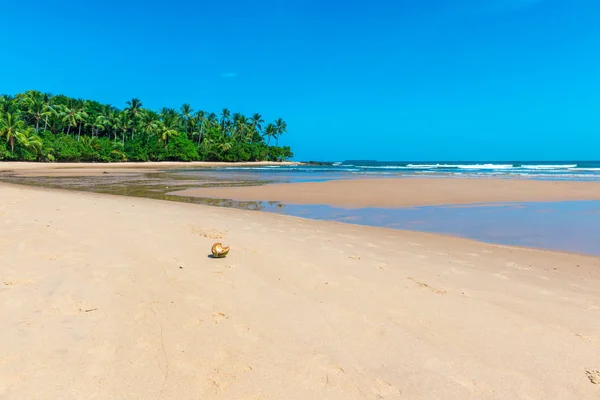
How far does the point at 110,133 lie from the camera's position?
3199 inches

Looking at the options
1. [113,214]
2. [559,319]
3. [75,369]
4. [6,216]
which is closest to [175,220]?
[113,214]

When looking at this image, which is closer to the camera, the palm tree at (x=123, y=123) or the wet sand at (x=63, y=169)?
the wet sand at (x=63, y=169)

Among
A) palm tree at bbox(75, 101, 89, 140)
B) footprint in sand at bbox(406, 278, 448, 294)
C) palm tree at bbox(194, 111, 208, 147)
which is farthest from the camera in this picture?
palm tree at bbox(194, 111, 208, 147)

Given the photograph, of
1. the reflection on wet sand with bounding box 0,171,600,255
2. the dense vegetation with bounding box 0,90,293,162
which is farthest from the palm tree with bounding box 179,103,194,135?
the reflection on wet sand with bounding box 0,171,600,255

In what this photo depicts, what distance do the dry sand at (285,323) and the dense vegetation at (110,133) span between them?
6077cm

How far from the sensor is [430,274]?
4.84 meters

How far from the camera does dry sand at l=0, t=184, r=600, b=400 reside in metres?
2.34

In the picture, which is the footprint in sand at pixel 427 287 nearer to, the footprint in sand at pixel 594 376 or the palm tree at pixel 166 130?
the footprint in sand at pixel 594 376

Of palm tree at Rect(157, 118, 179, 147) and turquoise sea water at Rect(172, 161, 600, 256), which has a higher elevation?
palm tree at Rect(157, 118, 179, 147)

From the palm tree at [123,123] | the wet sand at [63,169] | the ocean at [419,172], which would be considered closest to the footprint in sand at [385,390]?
the ocean at [419,172]

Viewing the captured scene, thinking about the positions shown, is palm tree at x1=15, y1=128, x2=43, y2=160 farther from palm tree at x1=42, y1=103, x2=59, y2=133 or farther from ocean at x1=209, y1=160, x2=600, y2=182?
ocean at x1=209, y1=160, x2=600, y2=182

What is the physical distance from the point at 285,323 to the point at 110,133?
88.7 m

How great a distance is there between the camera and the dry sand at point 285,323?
7.68 feet

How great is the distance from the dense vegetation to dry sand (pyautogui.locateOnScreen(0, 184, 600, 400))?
199 feet
